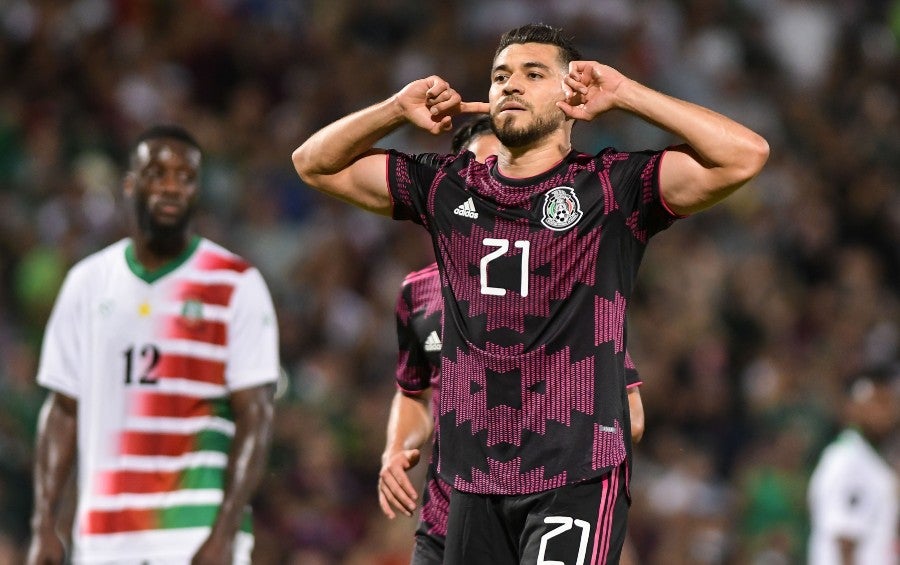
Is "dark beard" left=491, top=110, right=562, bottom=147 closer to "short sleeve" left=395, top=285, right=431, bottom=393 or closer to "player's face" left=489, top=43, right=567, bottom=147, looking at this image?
"player's face" left=489, top=43, right=567, bottom=147

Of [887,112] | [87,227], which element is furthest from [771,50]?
[87,227]

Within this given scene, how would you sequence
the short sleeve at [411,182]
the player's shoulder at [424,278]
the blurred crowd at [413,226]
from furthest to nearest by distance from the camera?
the blurred crowd at [413,226]
the player's shoulder at [424,278]
the short sleeve at [411,182]

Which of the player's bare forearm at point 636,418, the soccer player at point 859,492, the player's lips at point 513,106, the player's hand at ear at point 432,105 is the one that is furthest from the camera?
the soccer player at point 859,492

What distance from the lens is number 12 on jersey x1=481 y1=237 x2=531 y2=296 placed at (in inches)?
174

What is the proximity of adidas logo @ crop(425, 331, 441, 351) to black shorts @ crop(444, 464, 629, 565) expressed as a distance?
37.5 inches

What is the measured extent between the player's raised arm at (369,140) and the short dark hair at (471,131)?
89cm

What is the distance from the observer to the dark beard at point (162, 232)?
5.95 m

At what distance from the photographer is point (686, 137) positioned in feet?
14.0

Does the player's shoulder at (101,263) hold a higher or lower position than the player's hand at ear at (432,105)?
lower

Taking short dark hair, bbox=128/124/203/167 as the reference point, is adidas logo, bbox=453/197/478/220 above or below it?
below

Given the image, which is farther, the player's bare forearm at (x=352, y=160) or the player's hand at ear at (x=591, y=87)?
the player's bare forearm at (x=352, y=160)

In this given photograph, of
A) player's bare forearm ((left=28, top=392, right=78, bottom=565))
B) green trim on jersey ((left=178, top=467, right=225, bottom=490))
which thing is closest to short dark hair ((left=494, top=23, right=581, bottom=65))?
green trim on jersey ((left=178, top=467, right=225, bottom=490))

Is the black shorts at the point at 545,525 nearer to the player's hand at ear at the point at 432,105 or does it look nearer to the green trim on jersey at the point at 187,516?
the player's hand at ear at the point at 432,105

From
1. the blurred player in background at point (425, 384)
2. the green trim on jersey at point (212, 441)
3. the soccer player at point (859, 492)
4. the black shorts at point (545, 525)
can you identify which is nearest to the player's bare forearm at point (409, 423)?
the blurred player in background at point (425, 384)
